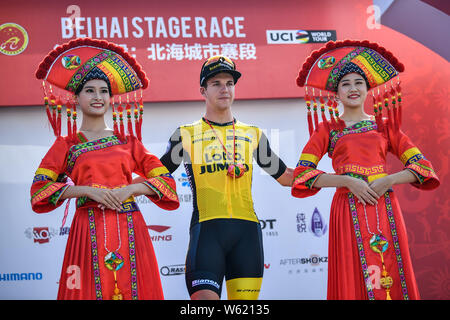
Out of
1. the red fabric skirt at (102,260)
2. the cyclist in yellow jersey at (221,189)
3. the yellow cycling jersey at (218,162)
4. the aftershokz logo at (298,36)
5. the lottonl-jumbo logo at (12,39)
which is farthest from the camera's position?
the aftershokz logo at (298,36)

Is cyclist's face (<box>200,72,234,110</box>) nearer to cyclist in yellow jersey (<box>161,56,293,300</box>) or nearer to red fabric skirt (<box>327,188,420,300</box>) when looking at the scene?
cyclist in yellow jersey (<box>161,56,293,300</box>)

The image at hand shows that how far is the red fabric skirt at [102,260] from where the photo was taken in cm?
286

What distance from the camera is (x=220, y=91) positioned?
10.8 feet

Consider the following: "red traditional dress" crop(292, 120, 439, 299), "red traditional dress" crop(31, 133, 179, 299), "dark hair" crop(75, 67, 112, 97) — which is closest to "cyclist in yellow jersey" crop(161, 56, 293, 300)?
"red traditional dress" crop(31, 133, 179, 299)

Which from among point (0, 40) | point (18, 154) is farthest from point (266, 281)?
point (0, 40)

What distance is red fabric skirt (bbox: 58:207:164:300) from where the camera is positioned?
112 inches

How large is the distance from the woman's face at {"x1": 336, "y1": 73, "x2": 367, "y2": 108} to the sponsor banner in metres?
1.64

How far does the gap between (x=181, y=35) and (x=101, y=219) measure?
2.40 meters

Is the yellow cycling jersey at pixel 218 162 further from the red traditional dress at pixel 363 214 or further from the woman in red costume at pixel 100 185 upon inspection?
the red traditional dress at pixel 363 214

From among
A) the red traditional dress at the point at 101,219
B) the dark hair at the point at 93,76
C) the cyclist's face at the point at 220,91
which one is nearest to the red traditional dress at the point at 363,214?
the cyclist's face at the point at 220,91

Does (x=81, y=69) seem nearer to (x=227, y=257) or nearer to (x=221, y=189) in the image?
(x=221, y=189)

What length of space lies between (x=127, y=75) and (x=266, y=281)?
234cm

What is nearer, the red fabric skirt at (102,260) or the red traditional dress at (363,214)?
the red fabric skirt at (102,260)

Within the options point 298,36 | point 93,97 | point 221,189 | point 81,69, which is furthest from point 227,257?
point 298,36
